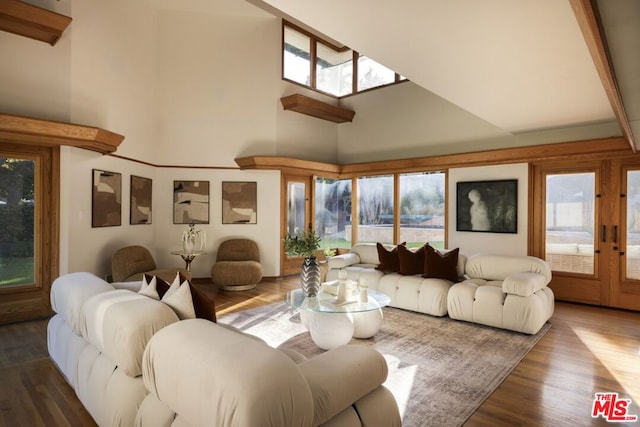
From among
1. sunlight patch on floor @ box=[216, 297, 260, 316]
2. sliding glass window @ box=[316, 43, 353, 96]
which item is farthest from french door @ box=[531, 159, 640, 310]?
sliding glass window @ box=[316, 43, 353, 96]

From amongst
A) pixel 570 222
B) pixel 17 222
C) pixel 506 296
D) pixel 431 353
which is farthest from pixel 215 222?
pixel 570 222

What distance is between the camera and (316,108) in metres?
7.80

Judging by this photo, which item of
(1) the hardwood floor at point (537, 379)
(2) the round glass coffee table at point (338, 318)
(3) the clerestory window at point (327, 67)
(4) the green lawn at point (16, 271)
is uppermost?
(3) the clerestory window at point (327, 67)

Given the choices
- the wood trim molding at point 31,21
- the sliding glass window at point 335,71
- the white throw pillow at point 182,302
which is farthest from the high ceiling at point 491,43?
the sliding glass window at point 335,71

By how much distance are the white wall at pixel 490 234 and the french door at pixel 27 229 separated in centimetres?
645

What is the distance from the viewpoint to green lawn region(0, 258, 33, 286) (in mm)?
4477

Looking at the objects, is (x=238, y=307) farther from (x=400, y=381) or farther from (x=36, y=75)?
(x=36, y=75)

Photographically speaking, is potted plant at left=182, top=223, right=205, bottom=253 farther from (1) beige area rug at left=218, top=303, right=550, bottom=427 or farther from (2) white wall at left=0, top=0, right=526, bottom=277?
(1) beige area rug at left=218, top=303, right=550, bottom=427

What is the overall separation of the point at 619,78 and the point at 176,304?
3.70 m

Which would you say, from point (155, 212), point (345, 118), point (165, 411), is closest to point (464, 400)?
point (165, 411)

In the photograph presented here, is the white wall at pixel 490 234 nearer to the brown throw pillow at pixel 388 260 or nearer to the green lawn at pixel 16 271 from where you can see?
the brown throw pillow at pixel 388 260

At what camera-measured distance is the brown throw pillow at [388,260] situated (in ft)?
18.0

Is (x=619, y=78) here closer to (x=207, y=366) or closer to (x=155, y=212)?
(x=207, y=366)

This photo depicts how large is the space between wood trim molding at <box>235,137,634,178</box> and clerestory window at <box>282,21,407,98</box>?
192cm
